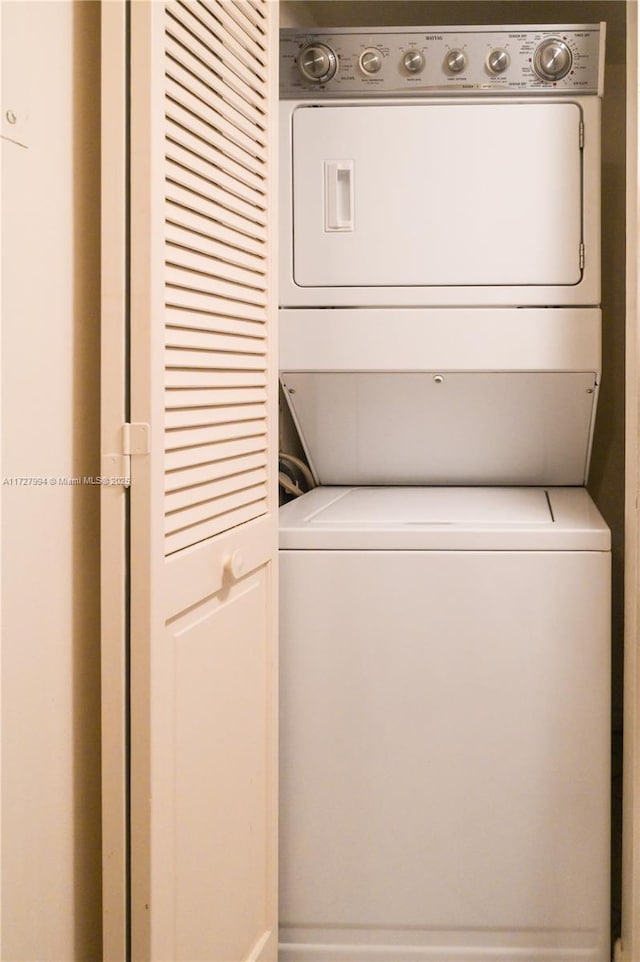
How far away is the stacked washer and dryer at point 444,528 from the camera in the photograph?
1.79 metres

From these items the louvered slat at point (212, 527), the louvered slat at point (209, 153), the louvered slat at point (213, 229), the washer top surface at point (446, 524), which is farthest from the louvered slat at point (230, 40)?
the washer top surface at point (446, 524)

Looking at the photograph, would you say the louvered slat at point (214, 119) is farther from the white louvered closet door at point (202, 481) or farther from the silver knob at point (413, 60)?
the silver knob at point (413, 60)

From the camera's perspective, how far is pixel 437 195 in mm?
1979

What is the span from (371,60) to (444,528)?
101 cm

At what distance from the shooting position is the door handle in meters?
1.99

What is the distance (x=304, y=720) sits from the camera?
184cm

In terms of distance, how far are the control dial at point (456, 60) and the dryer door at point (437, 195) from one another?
3.0 inches

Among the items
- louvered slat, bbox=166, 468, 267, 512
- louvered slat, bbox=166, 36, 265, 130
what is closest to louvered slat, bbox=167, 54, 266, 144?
louvered slat, bbox=166, 36, 265, 130

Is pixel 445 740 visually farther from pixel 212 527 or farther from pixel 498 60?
pixel 498 60

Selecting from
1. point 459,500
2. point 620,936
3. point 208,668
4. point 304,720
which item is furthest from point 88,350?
point 620,936

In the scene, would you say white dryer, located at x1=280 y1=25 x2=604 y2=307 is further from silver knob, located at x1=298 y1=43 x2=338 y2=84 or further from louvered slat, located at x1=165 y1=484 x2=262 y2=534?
louvered slat, located at x1=165 y1=484 x2=262 y2=534

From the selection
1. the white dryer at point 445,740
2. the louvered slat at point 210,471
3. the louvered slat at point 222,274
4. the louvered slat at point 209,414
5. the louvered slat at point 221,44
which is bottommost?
the white dryer at point 445,740

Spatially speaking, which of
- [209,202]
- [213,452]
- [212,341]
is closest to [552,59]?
[209,202]

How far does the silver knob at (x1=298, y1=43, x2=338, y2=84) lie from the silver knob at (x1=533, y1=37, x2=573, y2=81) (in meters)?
0.43
